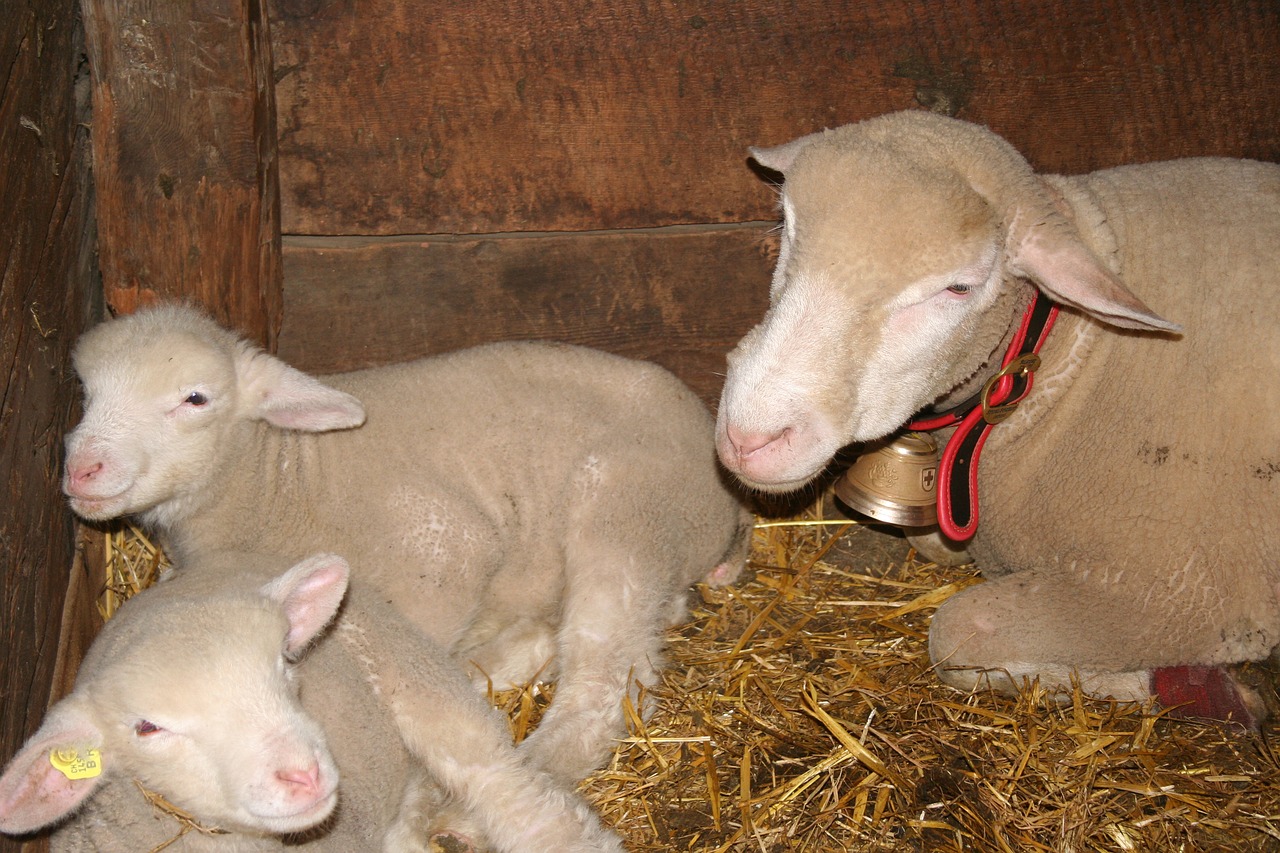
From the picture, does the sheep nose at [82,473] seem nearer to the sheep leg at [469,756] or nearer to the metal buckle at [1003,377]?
the sheep leg at [469,756]

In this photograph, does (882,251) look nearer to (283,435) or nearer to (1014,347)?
(1014,347)

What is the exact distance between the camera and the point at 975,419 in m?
3.23

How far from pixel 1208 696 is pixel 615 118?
261cm

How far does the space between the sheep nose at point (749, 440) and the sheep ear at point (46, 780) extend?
1548 millimetres

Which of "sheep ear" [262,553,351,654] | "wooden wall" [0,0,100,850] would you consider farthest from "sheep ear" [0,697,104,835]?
"sheep ear" [262,553,351,654]

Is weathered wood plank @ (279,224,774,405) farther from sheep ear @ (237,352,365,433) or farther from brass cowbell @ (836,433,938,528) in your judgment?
brass cowbell @ (836,433,938,528)

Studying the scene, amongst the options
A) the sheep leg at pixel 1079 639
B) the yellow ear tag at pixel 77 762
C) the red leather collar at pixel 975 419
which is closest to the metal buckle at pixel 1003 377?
the red leather collar at pixel 975 419

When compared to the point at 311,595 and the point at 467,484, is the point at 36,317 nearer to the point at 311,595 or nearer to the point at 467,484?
the point at 311,595

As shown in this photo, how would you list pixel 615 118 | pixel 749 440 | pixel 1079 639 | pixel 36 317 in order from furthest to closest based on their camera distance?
pixel 615 118 < pixel 1079 639 < pixel 36 317 < pixel 749 440

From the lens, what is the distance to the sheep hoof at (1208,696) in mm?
3270

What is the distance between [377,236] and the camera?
3.78 m

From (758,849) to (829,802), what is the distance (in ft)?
0.80

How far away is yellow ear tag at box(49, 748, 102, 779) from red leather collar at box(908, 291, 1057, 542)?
7.46ft

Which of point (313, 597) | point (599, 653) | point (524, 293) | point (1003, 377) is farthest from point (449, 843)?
point (1003, 377)
